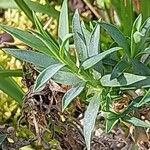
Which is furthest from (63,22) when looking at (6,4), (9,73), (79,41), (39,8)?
(6,4)

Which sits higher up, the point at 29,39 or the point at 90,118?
the point at 29,39

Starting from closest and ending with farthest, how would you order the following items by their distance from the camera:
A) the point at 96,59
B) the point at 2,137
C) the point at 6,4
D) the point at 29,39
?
the point at 96,59 → the point at 29,39 → the point at 2,137 → the point at 6,4

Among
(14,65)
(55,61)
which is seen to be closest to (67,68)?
(55,61)

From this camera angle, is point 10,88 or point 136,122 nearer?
point 136,122

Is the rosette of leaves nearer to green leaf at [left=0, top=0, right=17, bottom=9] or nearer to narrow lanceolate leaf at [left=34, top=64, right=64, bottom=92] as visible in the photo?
narrow lanceolate leaf at [left=34, top=64, right=64, bottom=92]

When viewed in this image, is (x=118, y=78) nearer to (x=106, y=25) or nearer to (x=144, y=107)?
(x=106, y=25)

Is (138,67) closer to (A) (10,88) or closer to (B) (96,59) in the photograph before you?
(B) (96,59)
